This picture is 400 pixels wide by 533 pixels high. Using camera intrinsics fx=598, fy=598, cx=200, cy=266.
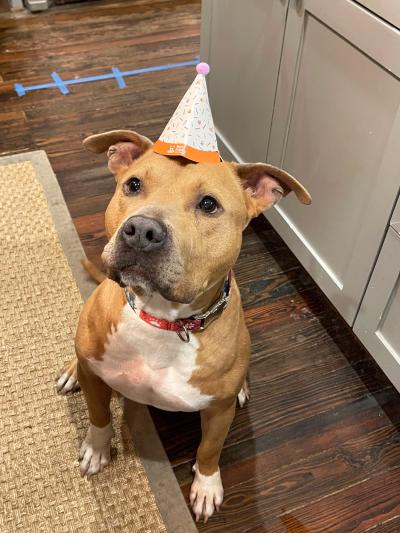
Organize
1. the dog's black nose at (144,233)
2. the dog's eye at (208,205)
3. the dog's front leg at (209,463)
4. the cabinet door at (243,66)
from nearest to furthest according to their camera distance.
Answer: the dog's black nose at (144,233) → the dog's eye at (208,205) → the dog's front leg at (209,463) → the cabinet door at (243,66)

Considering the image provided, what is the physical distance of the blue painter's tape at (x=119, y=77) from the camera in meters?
3.37

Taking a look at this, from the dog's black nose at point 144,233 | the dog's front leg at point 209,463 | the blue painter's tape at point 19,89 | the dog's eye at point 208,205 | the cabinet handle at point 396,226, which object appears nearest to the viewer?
the dog's black nose at point 144,233

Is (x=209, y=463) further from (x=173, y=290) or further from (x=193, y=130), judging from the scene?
(x=193, y=130)

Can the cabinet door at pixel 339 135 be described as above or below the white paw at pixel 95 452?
above

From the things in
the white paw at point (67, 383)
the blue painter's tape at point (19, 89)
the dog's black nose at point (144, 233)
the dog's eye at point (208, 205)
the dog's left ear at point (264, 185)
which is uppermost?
the dog's black nose at point (144, 233)

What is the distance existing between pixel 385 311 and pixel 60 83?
7.78 ft

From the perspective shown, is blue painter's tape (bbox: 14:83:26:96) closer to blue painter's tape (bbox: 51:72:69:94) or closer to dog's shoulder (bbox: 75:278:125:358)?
blue painter's tape (bbox: 51:72:69:94)

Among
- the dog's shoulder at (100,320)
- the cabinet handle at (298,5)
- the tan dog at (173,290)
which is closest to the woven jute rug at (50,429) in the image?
the tan dog at (173,290)

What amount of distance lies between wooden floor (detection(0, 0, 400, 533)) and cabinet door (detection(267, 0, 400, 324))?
0.20m

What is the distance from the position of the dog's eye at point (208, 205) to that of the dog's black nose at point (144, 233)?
0.15m

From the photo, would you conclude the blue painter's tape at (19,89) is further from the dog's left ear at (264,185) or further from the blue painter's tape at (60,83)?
the dog's left ear at (264,185)

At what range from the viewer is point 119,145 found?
55.1 inches

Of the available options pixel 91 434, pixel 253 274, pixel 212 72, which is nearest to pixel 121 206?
pixel 91 434

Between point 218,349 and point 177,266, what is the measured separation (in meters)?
0.33
